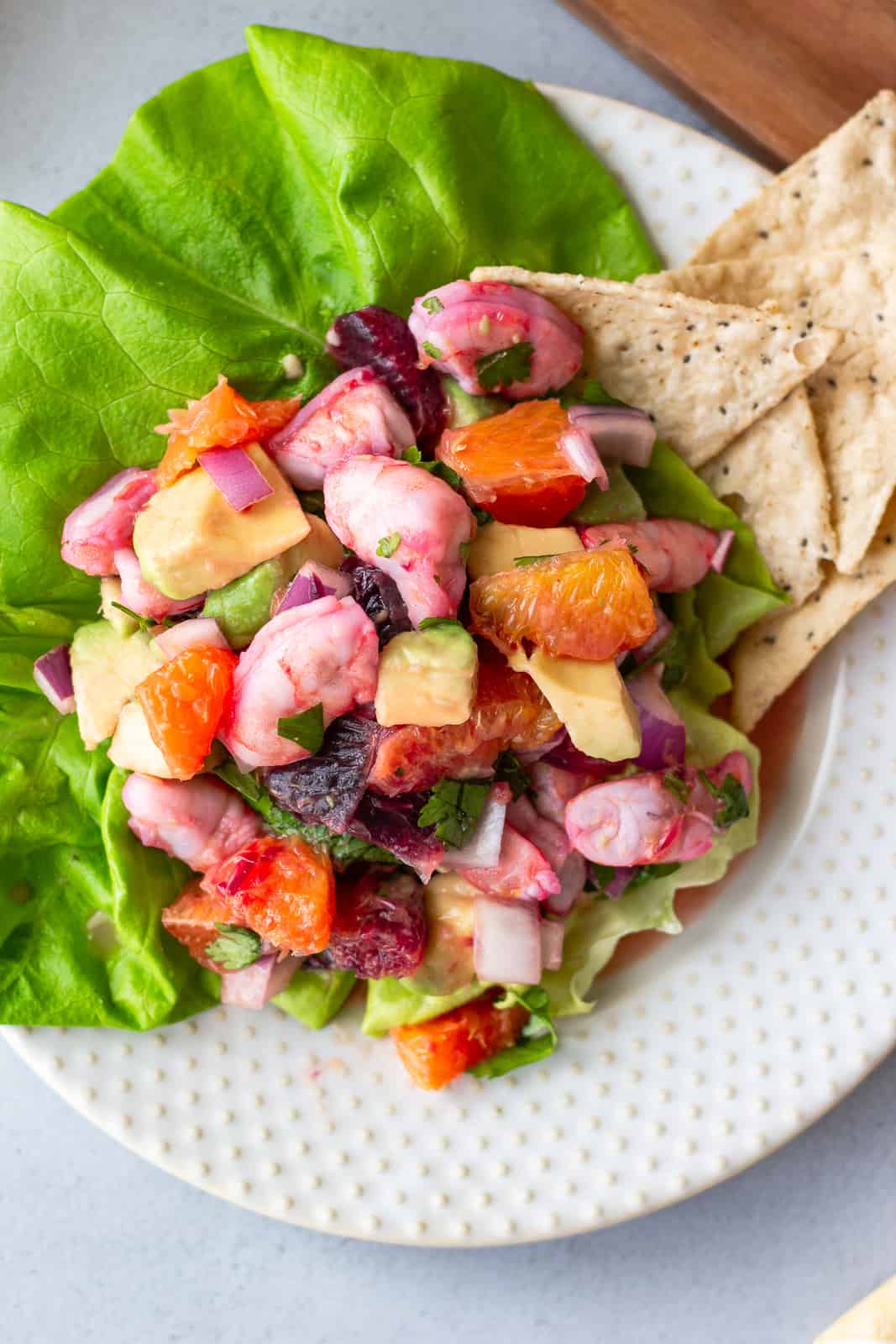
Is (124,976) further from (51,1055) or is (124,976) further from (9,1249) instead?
(9,1249)

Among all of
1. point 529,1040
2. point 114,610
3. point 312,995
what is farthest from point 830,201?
point 312,995

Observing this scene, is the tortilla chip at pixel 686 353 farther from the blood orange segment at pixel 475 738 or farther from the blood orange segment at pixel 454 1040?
the blood orange segment at pixel 454 1040

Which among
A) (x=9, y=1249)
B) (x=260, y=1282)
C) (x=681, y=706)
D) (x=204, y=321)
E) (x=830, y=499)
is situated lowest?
(x=9, y=1249)

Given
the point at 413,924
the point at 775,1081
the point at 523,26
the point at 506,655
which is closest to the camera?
the point at 506,655

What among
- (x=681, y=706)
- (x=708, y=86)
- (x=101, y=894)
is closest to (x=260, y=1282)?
(x=101, y=894)

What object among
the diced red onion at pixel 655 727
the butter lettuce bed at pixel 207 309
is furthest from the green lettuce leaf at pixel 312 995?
the diced red onion at pixel 655 727

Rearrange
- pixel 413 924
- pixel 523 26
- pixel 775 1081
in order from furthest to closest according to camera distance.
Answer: pixel 523 26, pixel 775 1081, pixel 413 924

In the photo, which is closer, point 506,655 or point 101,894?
point 506,655
